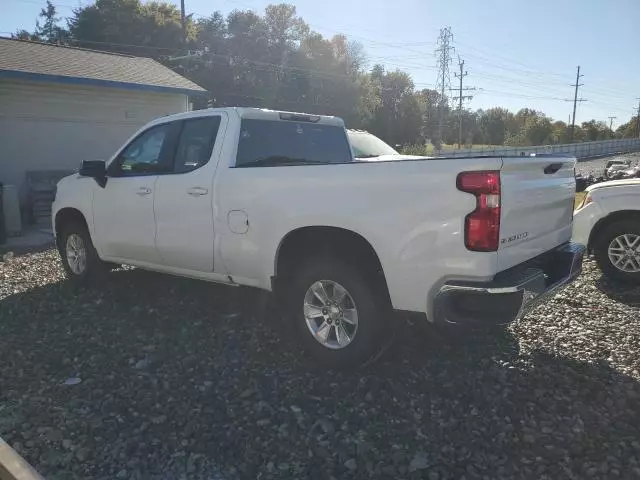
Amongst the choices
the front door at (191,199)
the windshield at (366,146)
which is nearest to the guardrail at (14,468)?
the front door at (191,199)

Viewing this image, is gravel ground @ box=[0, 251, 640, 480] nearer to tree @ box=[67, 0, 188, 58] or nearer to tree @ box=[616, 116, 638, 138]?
tree @ box=[67, 0, 188, 58]

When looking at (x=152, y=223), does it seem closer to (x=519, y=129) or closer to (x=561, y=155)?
(x=561, y=155)

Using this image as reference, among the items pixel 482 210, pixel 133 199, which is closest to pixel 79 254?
pixel 133 199

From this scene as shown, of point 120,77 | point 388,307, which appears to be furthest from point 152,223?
point 120,77

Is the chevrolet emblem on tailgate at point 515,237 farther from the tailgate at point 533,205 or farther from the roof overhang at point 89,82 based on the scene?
the roof overhang at point 89,82

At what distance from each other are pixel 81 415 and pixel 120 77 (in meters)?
11.4

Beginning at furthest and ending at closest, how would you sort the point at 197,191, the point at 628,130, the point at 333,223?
the point at 628,130 → the point at 197,191 → the point at 333,223

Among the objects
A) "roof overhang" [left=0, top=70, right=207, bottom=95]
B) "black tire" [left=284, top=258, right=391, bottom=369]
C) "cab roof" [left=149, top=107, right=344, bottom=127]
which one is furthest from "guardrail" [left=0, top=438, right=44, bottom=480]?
"roof overhang" [left=0, top=70, right=207, bottom=95]

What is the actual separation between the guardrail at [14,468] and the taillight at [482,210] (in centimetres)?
257

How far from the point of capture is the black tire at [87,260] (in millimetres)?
6113

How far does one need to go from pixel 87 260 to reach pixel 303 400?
12.0ft

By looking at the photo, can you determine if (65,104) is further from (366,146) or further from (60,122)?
(366,146)

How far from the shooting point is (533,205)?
369 centimetres

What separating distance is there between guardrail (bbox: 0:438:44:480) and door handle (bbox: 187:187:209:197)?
7.83ft
